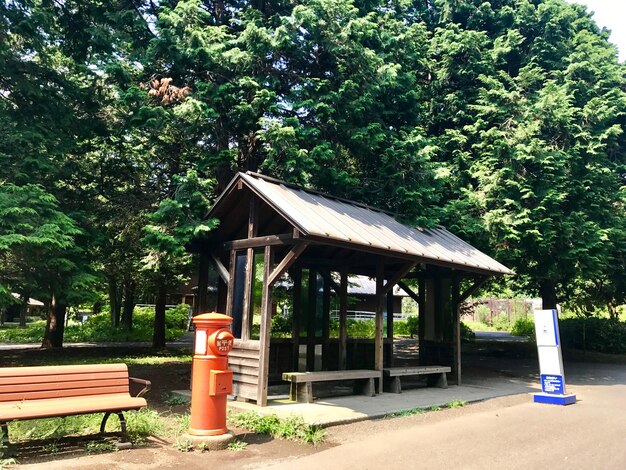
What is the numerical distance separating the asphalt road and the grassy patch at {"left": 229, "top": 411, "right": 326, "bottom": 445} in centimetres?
41

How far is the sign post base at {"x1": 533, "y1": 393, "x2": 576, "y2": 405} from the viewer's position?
995 centimetres

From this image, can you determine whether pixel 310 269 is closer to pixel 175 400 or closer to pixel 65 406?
pixel 175 400

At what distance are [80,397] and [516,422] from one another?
6582 mm

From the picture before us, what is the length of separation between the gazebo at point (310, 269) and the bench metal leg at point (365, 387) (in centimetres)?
49

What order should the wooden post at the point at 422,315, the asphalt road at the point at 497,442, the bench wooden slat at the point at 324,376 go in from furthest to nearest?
the wooden post at the point at 422,315 → the bench wooden slat at the point at 324,376 → the asphalt road at the point at 497,442

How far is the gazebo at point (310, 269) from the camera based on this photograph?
852 centimetres

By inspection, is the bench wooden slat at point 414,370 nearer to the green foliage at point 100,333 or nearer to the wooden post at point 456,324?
the wooden post at point 456,324

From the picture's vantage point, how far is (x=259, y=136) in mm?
10758

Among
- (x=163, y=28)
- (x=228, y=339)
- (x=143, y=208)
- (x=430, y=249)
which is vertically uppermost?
(x=163, y=28)

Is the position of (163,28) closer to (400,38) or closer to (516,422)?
(400,38)

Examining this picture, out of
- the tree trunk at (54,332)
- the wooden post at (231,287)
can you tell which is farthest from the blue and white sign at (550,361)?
the tree trunk at (54,332)

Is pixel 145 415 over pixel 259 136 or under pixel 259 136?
under

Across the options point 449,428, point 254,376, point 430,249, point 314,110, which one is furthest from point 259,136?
point 449,428

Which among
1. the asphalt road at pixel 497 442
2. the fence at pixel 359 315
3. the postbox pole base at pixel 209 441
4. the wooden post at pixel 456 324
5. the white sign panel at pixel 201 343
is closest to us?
the asphalt road at pixel 497 442
